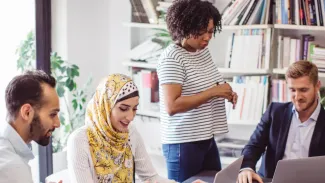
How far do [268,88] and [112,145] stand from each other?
5.47 feet

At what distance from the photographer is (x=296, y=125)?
2.54 metres

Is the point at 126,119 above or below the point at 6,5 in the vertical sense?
below

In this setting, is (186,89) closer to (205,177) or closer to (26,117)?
(205,177)

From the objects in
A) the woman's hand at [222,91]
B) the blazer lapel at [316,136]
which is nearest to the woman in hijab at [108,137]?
the woman's hand at [222,91]

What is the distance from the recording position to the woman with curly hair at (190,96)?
2568 mm

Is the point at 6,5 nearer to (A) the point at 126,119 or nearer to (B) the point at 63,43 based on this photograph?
(B) the point at 63,43

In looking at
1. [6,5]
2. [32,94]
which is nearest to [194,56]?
[32,94]

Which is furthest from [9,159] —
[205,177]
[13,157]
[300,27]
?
[300,27]

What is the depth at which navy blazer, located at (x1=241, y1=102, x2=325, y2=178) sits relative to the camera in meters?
2.46

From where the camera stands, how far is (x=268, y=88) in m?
3.68

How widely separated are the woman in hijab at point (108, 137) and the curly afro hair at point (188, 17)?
482mm

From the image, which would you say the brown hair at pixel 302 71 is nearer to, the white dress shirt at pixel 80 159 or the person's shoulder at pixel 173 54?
the person's shoulder at pixel 173 54

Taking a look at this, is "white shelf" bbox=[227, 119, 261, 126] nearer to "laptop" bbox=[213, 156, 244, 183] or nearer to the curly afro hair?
the curly afro hair

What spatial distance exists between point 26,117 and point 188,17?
3.45 feet
